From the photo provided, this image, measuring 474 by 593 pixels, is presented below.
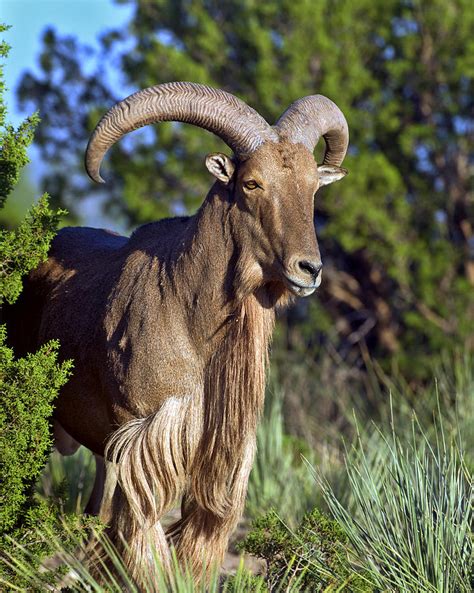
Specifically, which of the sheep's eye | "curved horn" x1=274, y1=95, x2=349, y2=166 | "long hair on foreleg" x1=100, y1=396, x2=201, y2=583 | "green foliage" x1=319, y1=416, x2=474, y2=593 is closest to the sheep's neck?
the sheep's eye

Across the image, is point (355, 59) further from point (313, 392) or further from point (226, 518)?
point (226, 518)

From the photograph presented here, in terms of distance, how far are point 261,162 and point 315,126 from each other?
60cm

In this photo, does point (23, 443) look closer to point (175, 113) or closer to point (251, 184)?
point (251, 184)

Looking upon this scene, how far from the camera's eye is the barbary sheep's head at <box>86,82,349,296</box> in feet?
16.1

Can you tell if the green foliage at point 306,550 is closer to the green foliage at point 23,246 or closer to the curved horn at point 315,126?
the green foliage at point 23,246

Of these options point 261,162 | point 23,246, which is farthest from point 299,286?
point 23,246

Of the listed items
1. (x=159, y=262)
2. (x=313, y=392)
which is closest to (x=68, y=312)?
(x=159, y=262)

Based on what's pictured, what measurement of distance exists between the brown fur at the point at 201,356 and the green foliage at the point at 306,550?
28 centimetres

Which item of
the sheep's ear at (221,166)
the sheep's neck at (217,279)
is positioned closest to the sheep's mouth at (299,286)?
the sheep's neck at (217,279)

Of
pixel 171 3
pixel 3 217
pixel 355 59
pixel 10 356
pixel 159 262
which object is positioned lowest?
pixel 10 356

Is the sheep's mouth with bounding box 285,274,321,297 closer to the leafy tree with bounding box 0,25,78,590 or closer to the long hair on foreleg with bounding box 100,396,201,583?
the long hair on foreleg with bounding box 100,396,201,583

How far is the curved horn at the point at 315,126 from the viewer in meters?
5.37

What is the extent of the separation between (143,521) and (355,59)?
963 centimetres

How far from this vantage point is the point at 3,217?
19688 mm
